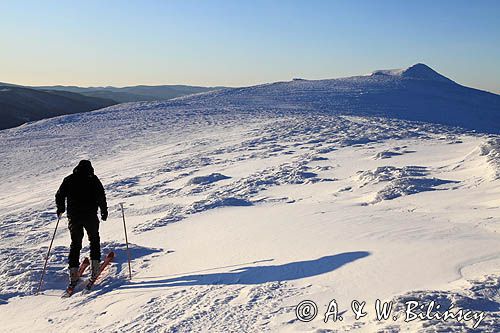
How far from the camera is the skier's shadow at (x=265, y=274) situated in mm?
5664

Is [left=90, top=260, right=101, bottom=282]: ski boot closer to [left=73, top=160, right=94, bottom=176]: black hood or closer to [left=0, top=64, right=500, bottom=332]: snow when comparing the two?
[left=0, top=64, right=500, bottom=332]: snow

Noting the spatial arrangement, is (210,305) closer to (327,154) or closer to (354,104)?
(327,154)

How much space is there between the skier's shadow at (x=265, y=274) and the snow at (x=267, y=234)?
3 cm

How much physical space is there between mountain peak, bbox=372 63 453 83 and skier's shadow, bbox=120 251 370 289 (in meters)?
46.4

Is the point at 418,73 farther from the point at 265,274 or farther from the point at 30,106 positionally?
the point at 30,106

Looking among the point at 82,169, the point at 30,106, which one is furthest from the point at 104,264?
the point at 30,106

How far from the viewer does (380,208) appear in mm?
8750

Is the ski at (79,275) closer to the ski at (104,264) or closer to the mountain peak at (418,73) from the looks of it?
the ski at (104,264)

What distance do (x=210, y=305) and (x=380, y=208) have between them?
4.60 metres

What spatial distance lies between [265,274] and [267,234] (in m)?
2.04

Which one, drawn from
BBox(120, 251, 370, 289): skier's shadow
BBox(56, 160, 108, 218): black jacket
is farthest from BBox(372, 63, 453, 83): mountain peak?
BBox(56, 160, 108, 218): black jacket

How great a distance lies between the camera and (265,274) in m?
5.80

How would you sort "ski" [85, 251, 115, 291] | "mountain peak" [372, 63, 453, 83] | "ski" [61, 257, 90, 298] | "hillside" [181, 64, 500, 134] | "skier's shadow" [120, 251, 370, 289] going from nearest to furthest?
"skier's shadow" [120, 251, 370, 289] < "ski" [61, 257, 90, 298] < "ski" [85, 251, 115, 291] < "hillside" [181, 64, 500, 134] < "mountain peak" [372, 63, 453, 83]

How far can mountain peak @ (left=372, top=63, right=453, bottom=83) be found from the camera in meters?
49.6
